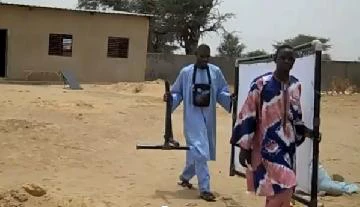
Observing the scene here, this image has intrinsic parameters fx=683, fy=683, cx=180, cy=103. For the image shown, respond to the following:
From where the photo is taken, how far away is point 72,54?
2923 centimetres

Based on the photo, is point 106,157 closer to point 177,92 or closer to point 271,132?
point 177,92

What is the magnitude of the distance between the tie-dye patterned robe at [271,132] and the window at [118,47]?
2528 centimetres

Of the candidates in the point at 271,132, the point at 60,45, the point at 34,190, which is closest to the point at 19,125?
the point at 34,190

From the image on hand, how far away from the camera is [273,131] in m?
4.80

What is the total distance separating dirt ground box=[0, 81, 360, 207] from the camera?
6836 millimetres

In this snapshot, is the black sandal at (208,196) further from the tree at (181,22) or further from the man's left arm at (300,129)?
the tree at (181,22)

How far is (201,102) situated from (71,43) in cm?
2283

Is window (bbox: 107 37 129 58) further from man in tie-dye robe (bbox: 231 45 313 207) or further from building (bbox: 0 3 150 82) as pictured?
man in tie-dye robe (bbox: 231 45 313 207)

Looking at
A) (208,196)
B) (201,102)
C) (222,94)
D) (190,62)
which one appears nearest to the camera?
(208,196)

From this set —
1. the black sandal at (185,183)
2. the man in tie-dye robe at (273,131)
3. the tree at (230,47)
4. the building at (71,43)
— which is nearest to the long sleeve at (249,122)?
the man in tie-dye robe at (273,131)

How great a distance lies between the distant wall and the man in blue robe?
26.8 m

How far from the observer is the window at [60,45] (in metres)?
29.0

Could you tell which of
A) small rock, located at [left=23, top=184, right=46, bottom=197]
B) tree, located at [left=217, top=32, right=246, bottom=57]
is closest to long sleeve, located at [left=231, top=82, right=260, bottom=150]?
small rock, located at [left=23, top=184, right=46, bottom=197]

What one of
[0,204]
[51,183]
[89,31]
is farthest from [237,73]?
[89,31]
